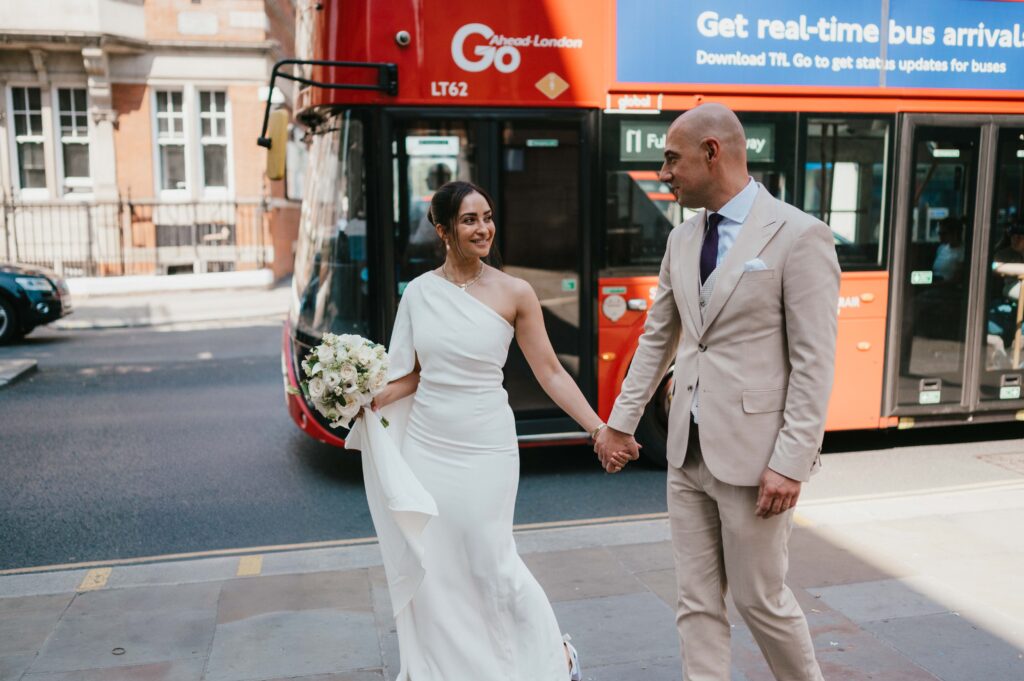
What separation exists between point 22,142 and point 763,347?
2263cm

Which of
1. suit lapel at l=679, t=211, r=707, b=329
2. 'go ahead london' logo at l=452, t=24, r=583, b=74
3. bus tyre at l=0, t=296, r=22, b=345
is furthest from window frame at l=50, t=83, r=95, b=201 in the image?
suit lapel at l=679, t=211, r=707, b=329

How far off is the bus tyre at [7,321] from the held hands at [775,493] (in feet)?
44.1

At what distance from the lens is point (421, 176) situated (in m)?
6.25

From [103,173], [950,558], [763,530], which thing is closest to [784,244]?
[763,530]

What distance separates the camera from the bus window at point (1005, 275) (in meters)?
7.09

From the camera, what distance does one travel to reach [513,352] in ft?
21.5

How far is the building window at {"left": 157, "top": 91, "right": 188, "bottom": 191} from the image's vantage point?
2156 centimetres

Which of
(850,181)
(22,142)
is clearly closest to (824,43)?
(850,181)

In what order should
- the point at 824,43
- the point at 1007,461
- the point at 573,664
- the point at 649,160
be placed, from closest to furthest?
1. the point at 573,664
2. the point at 649,160
3. the point at 824,43
4. the point at 1007,461

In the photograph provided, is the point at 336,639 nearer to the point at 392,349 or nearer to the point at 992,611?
the point at 392,349

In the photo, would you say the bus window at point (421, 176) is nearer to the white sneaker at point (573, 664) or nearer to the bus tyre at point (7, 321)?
the white sneaker at point (573, 664)

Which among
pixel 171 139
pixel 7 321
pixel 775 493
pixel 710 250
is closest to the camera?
pixel 775 493

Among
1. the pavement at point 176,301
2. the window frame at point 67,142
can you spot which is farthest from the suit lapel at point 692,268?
the window frame at point 67,142

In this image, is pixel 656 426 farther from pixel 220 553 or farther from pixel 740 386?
pixel 740 386
